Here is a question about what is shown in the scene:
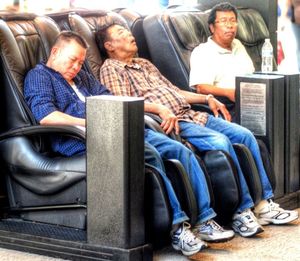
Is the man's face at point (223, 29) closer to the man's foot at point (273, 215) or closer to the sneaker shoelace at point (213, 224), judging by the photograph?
the man's foot at point (273, 215)

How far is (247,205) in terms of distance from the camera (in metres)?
4.29

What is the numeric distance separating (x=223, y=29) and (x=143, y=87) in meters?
0.79

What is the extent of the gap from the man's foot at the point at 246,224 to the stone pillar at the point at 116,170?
2.15 ft

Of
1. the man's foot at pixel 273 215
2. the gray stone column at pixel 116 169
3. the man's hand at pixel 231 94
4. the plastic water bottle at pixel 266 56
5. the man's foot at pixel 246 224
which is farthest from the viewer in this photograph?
the plastic water bottle at pixel 266 56

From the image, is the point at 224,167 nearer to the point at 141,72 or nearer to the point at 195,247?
the point at 195,247

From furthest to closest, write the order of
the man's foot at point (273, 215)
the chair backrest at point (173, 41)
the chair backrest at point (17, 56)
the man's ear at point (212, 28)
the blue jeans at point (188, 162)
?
the man's ear at point (212, 28), the chair backrest at point (173, 41), the man's foot at point (273, 215), the chair backrest at point (17, 56), the blue jeans at point (188, 162)

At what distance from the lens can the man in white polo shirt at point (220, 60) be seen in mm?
5020

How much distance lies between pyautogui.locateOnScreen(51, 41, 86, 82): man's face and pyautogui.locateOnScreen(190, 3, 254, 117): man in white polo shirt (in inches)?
39.5

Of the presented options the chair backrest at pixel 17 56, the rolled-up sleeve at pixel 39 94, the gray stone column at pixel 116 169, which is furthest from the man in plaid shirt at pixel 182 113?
the gray stone column at pixel 116 169

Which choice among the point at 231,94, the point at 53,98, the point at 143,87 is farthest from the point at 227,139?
the point at 53,98

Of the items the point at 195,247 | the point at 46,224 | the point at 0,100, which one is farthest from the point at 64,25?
the point at 195,247

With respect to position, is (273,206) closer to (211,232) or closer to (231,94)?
(211,232)

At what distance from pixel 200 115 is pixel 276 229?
28.5 inches

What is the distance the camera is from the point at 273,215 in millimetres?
4484
